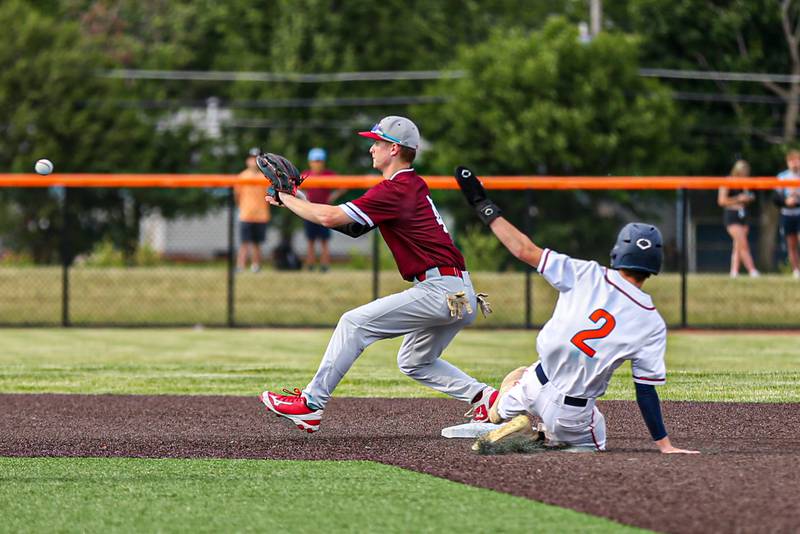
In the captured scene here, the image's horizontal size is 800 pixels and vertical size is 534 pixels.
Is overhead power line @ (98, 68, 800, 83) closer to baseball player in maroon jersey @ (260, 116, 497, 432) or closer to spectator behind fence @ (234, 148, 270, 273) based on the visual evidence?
spectator behind fence @ (234, 148, 270, 273)

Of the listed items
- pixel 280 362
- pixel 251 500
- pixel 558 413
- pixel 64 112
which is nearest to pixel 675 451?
pixel 558 413

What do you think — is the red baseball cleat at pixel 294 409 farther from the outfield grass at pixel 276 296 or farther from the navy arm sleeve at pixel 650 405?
the outfield grass at pixel 276 296

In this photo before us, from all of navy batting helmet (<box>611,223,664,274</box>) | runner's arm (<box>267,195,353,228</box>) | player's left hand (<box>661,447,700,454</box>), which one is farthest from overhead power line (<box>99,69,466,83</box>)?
navy batting helmet (<box>611,223,664,274</box>)

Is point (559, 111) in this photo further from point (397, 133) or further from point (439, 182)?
point (397, 133)

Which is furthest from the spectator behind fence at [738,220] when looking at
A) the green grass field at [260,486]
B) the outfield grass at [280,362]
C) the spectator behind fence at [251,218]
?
the spectator behind fence at [251,218]

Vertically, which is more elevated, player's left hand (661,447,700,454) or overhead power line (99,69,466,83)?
overhead power line (99,69,466,83)

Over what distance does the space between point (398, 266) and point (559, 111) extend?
24970mm

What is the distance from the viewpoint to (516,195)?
1911 centimetres

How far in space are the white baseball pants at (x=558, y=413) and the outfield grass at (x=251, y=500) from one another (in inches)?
35.3

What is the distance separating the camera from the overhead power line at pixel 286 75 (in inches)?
1506

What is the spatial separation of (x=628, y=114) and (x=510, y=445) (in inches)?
1051

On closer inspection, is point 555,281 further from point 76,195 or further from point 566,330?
point 76,195

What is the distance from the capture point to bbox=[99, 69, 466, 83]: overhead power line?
125 feet

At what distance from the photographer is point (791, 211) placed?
17.5m
